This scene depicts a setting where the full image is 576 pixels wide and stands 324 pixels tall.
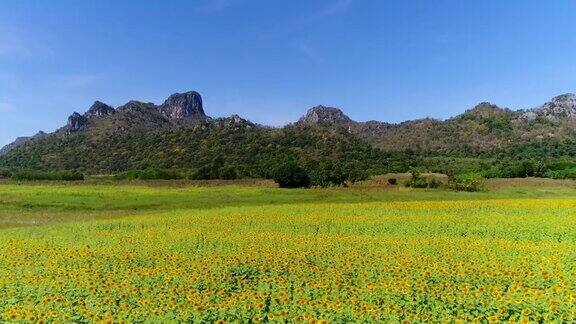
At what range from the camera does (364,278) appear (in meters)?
11.8

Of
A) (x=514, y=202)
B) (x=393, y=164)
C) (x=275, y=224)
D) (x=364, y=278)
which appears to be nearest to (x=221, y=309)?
(x=364, y=278)

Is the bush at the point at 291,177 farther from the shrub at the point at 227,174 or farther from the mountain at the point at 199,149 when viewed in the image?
the mountain at the point at 199,149

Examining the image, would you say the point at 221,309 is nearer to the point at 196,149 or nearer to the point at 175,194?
the point at 175,194

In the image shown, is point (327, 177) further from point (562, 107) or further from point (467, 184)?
point (562, 107)

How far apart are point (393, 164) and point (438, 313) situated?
9632cm

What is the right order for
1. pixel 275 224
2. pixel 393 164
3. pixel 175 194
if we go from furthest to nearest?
1. pixel 393 164
2. pixel 175 194
3. pixel 275 224

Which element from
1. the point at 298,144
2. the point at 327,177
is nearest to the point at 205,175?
the point at 327,177

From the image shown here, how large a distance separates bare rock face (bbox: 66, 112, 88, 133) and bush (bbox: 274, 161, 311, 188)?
130846mm

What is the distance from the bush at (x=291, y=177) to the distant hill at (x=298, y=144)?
13.1 meters

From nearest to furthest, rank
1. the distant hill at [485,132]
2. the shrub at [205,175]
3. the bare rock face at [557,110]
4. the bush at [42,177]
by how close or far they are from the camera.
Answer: the shrub at [205,175] < the bush at [42,177] < the distant hill at [485,132] < the bare rock face at [557,110]

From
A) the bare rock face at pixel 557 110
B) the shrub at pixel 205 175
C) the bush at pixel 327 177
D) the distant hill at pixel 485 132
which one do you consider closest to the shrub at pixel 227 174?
the shrub at pixel 205 175

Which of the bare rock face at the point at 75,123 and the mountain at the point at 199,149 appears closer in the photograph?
the mountain at the point at 199,149

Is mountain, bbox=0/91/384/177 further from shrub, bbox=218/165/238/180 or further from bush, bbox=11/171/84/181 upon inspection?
bush, bbox=11/171/84/181

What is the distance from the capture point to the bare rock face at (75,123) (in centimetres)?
17625
